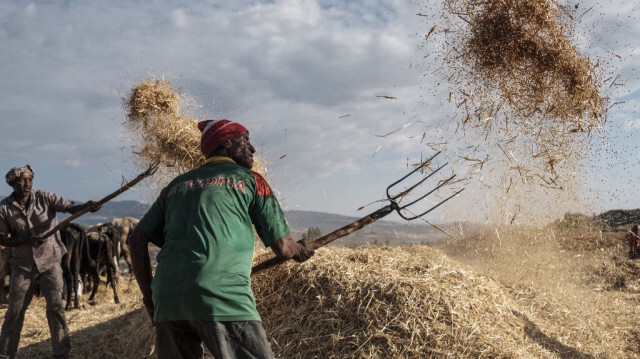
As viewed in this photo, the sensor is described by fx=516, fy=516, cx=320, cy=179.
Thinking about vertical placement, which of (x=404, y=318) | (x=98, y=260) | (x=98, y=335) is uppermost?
(x=98, y=260)

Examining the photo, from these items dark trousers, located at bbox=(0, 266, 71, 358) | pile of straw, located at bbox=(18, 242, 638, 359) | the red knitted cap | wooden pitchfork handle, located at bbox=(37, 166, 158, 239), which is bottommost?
pile of straw, located at bbox=(18, 242, 638, 359)

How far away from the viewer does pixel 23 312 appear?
493cm

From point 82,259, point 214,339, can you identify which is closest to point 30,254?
point 214,339

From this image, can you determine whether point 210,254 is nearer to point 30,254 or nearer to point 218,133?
point 218,133

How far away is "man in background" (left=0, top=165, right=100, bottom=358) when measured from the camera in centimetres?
488

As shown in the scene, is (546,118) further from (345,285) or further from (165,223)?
(165,223)

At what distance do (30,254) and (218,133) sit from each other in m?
3.43

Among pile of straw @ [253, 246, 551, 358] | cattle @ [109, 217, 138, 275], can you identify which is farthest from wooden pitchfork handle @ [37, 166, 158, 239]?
cattle @ [109, 217, 138, 275]

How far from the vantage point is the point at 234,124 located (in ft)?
8.79

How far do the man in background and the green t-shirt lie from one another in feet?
10.6

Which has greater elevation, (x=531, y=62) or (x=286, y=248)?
(x=531, y=62)

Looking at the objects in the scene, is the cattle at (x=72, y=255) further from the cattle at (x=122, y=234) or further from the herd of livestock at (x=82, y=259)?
the cattle at (x=122, y=234)

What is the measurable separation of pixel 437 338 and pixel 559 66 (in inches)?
112

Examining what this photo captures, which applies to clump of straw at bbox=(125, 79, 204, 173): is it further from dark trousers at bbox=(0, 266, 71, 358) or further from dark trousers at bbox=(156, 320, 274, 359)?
dark trousers at bbox=(156, 320, 274, 359)
